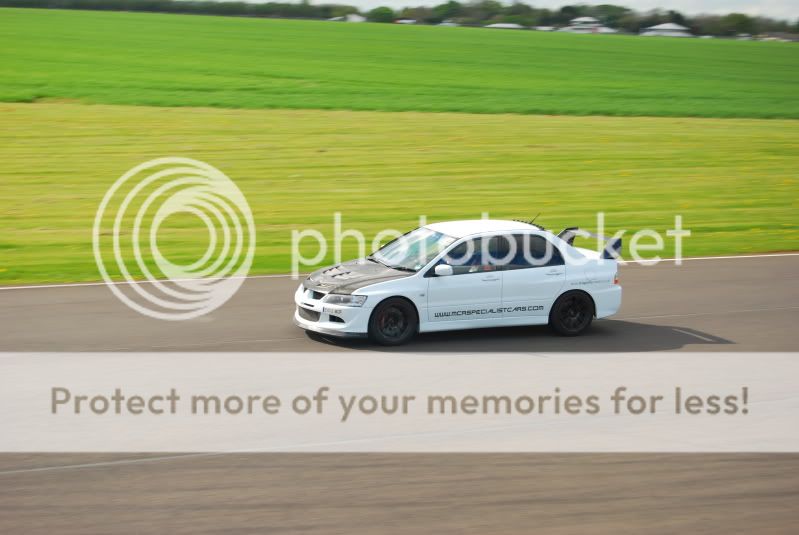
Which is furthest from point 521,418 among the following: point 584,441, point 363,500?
point 363,500

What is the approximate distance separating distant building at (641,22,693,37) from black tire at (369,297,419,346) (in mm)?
82290

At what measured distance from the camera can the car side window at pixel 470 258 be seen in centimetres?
1293

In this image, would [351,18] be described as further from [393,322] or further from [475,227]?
[393,322]

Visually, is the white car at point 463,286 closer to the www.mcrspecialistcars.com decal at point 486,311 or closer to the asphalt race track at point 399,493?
the www.mcrspecialistcars.com decal at point 486,311

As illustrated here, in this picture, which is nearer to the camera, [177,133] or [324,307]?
[324,307]

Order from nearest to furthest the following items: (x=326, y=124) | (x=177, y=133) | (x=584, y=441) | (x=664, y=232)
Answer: (x=584, y=441) < (x=664, y=232) < (x=177, y=133) < (x=326, y=124)

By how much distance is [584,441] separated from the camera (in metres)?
9.09

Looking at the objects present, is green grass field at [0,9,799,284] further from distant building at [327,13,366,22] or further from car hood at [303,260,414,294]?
distant building at [327,13,366,22]

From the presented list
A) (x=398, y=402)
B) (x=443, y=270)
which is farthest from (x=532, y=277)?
(x=398, y=402)

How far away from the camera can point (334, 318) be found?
1241 centimetres

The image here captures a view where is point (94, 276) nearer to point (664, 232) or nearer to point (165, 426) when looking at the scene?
point (165, 426)

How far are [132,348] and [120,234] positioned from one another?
30.9 ft

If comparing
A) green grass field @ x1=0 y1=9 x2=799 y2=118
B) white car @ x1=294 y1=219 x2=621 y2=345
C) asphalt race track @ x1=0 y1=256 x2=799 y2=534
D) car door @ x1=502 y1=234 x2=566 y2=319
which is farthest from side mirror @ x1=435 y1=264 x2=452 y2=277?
green grass field @ x1=0 y1=9 x2=799 y2=118

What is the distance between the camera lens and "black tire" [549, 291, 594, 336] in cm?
1330
